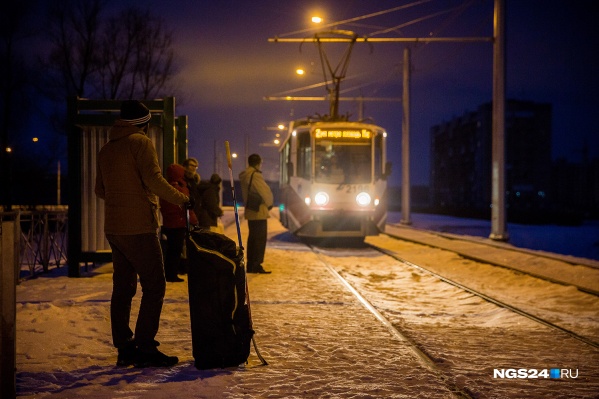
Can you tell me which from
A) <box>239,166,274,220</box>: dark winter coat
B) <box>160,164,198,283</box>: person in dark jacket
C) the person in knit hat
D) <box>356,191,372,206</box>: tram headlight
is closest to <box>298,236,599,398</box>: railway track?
<box>239,166,274,220</box>: dark winter coat

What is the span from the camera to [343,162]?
17.6m

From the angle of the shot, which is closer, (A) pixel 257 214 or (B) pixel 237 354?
(B) pixel 237 354

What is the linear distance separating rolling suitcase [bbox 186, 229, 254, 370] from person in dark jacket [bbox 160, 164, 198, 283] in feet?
15.7

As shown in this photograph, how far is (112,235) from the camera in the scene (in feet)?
15.9

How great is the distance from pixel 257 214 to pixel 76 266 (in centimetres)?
301

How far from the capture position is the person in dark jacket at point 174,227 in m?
9.63

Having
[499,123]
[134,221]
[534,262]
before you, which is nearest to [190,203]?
[134,221]

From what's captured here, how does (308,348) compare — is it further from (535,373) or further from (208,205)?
(208,205)

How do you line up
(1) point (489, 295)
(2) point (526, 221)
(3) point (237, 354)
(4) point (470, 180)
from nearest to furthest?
(3) point (237, 354), (1) point (489, 295), (2) point (526, 221), (4) point (470, 180)

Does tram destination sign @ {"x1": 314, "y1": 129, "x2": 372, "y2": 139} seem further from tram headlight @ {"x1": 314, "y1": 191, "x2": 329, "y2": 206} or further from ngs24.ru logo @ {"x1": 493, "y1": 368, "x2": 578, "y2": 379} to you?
ngs24.ru logo @ {"x1": 493, "y1": 368, "x2": 578, "y2": 379}

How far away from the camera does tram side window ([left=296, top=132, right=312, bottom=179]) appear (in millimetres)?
17500

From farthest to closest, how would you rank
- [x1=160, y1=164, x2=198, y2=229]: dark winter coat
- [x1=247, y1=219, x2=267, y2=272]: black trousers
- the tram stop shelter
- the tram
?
the tram, [x1=247, y1=219, x2=267, y2=272]: black trousers, the tram stop shelter, [x1=160, y1=164, x2=198, y2=229]: dark winter coat

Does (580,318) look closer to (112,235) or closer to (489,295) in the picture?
(489,295)

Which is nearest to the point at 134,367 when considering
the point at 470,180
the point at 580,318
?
the point at 580,318
